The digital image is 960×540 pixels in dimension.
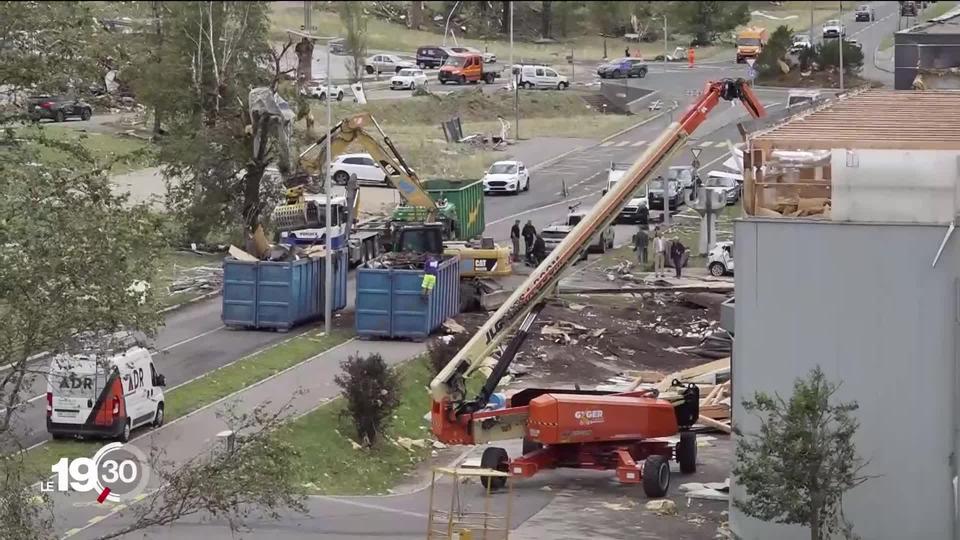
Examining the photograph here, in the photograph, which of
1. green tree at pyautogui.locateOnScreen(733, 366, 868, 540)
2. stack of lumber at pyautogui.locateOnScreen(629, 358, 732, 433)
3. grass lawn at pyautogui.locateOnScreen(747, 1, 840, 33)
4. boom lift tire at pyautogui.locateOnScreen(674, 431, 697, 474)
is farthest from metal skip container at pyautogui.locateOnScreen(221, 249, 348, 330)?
green tree at pyautogui.locateOnScreen(733, 366, 868, 540)

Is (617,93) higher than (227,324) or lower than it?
higher

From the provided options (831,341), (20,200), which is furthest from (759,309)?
(20,200)

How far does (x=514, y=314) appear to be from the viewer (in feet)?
81.3

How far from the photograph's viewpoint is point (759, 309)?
21.1 metres

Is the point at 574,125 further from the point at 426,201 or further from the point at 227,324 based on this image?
the point at 227,324

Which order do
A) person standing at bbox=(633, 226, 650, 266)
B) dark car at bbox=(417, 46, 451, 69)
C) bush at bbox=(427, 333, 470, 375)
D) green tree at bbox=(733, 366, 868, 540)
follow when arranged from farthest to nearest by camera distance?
1. dark car at bbox=(417, 46, 451, 69)
2. person standing at bbox=(633, 226, 650, 266)
3. bush at bbox=(427, 333, 470, 375)
4. green tree at bbox=(733, 366, 868, 540)

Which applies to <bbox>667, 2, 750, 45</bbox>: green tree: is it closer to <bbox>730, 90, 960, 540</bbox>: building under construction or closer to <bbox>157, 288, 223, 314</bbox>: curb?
<bbox>730, 90, 960, 540</bbox>: building under construction

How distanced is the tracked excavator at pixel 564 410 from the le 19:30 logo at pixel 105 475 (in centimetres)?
448

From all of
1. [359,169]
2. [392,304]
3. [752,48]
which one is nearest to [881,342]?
[392,304]

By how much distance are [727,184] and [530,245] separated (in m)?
13.5

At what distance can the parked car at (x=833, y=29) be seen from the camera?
6150 cm

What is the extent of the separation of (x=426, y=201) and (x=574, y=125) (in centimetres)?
Answer: 3113

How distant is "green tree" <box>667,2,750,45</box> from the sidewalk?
13806 millimetres

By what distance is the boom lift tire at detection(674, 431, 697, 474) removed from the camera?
25.9 meters
